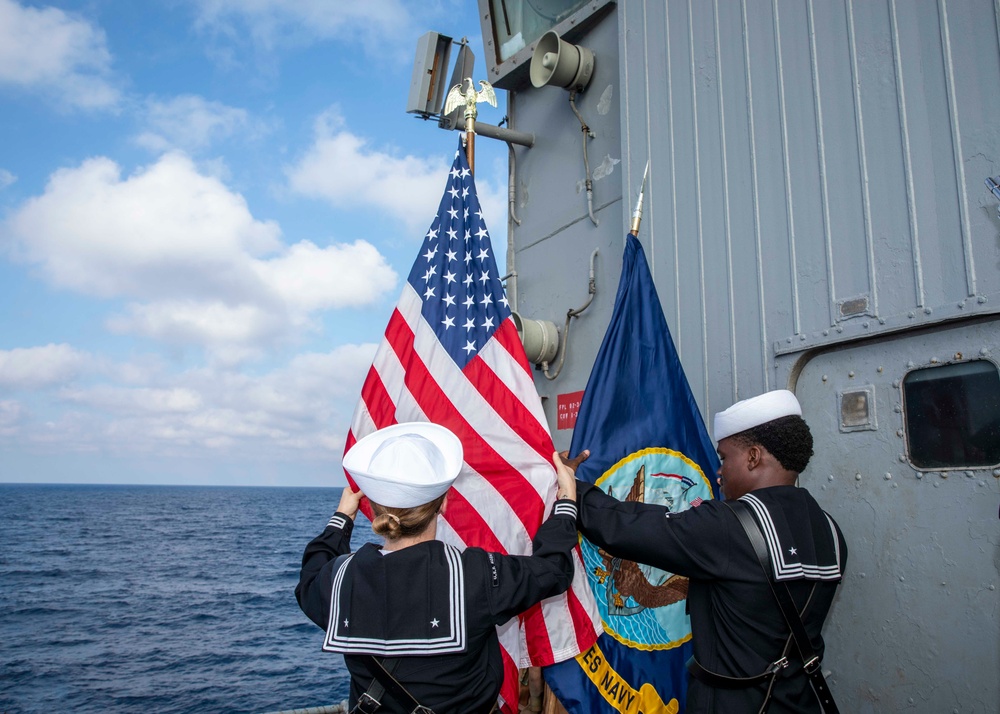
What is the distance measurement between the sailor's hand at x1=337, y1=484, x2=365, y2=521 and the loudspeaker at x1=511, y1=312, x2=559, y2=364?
246 centimetres

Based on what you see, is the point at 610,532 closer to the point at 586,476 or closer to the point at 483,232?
the point at 586,476

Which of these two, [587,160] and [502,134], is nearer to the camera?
[587,160]

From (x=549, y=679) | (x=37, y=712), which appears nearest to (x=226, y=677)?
(x=37, y=712)

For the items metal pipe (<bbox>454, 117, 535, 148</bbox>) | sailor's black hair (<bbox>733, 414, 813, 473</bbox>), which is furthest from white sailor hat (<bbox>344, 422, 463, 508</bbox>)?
metal pipe (<bbox>454, 117, 535, 148</bbox>)

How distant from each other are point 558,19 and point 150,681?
17998mm

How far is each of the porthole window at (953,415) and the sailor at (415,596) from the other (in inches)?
57.8

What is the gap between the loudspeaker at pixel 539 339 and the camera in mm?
5105

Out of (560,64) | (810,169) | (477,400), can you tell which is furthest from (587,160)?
(477,400)

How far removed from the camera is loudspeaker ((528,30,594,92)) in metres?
5.00

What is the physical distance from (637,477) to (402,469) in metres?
1.25

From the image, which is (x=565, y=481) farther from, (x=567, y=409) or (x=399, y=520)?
(x=567, y=409)

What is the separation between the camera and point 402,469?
2.26 meters

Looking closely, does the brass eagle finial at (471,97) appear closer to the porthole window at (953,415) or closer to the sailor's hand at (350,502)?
the sailor's hand at (350,502)

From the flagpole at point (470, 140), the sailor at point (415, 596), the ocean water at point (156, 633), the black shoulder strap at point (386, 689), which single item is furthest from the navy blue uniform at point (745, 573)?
the ocean water at point (156, 633)
